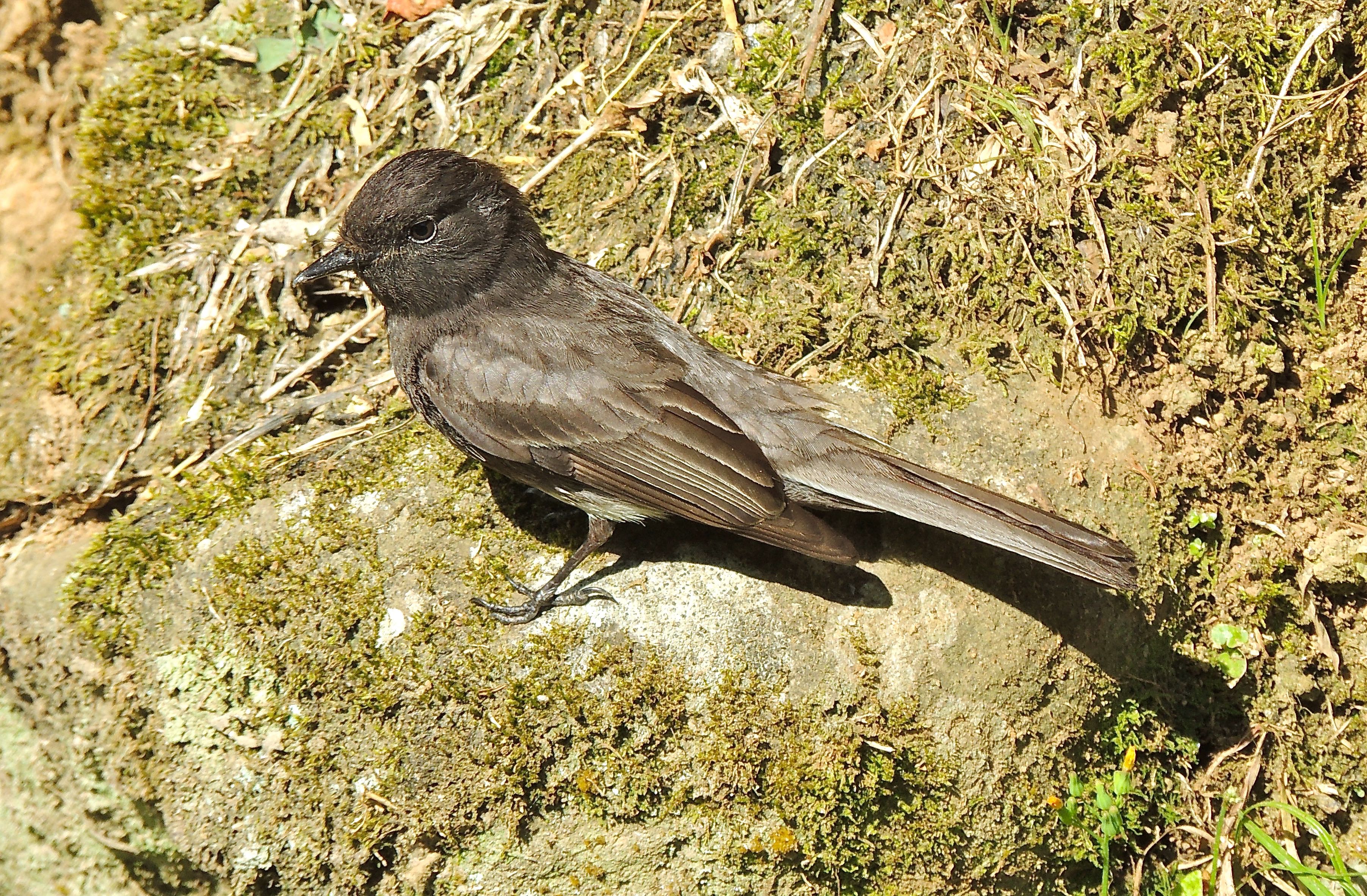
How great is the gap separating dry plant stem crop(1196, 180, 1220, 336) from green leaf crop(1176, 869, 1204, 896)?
2270mm

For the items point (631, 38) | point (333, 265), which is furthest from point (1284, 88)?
point (333, 265)

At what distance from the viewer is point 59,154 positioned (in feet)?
21.7

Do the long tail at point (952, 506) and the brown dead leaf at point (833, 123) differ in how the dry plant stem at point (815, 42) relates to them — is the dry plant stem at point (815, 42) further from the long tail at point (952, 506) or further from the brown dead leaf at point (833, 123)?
the long tail at point (952, 506)

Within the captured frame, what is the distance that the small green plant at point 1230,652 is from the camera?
424cm

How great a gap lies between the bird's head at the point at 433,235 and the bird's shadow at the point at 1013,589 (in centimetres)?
127

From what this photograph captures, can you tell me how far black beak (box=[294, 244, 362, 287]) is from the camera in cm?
443

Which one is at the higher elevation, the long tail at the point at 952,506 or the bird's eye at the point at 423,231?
the bird's eye at the point at 423,231

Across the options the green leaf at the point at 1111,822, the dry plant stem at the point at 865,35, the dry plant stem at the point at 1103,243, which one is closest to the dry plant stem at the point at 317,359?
the dry plant stem at the point at 865,35

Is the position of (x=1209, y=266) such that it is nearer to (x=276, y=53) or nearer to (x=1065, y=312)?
(x=1065, y=312)

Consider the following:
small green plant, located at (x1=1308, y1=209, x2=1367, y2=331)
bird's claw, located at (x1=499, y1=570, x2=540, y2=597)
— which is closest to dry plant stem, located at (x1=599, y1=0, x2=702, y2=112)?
bird's claw, located at (x1=499, y1=570, x2=540, y2=597)

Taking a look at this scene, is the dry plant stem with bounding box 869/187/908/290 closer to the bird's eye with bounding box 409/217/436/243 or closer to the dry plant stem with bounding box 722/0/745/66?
the dry plant stem with bounding box 722/0/745/66

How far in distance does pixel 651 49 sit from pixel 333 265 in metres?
2.09

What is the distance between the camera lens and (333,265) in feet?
14.5

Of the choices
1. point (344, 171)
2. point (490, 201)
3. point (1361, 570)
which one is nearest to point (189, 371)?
point (344, 171)
